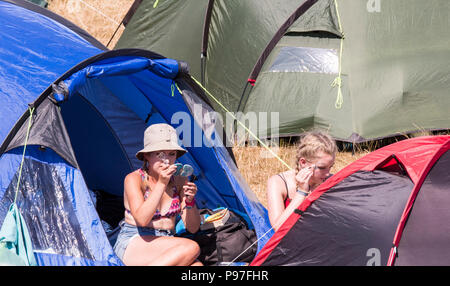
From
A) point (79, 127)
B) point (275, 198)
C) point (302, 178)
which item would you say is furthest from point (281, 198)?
point (79, 127)

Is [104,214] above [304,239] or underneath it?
underneath

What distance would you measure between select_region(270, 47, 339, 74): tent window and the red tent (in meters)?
3.03

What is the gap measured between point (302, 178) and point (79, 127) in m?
2.22

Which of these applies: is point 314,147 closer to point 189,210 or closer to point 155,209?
point 189,210

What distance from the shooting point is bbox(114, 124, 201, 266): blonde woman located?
397 centimetres

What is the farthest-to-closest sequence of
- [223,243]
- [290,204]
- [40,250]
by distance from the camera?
[223,243] → [290,204] → [40,250]

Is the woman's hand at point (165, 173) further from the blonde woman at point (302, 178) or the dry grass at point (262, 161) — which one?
the dry grass at point (262, 161)

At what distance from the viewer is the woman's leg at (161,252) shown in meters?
4.02

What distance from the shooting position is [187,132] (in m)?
5.01

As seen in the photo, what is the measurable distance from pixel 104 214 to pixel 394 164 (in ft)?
7.93

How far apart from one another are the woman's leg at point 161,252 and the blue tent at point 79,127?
0.24 meters

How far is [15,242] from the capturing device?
144 inches

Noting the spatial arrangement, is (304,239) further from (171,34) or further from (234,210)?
(171,34)
